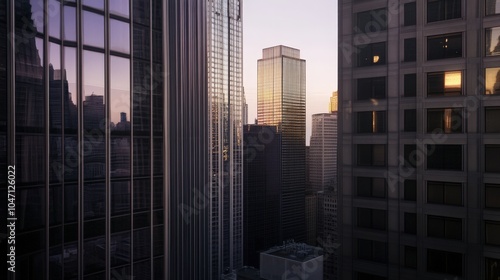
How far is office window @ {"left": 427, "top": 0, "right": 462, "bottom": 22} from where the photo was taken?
2184 centimetres

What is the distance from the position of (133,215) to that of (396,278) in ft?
49.0

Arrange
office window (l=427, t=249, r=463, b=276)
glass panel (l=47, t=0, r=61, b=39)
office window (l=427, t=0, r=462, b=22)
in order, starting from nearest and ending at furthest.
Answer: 1. glass panel (l=47, t=0, r=61, b=39)
2. office window (l=427, t=249, r=463, b=276)
3. office window (l=427, t=0, r=462, b=22)

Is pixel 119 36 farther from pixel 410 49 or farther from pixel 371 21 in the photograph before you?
pixel 410 49

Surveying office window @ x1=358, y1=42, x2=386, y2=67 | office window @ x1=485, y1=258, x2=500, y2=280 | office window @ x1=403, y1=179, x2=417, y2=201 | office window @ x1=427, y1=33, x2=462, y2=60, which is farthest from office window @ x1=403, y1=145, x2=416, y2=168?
office window @ x1=485, y1=258, x2=500, y2=280

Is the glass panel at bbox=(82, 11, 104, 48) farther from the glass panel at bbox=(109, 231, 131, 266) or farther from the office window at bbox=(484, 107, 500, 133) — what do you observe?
the office window at bbox=(484, 107, 500, 133)

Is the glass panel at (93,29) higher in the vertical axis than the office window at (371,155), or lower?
higher

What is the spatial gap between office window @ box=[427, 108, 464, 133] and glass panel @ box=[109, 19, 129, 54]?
644 inches

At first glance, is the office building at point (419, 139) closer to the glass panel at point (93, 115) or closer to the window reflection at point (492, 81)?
the window reflection at point (492, 81)

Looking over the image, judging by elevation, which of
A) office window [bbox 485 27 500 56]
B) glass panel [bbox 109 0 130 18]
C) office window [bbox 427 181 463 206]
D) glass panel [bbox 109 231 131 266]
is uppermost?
glass panel [bbox 109 0 130 18]

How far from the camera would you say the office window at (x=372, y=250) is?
2398 cm

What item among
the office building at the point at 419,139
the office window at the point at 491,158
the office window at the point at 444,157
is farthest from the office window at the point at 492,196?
the office window at the point at 444,157

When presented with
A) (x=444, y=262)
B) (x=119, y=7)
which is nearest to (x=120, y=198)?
(x=119, y=7)

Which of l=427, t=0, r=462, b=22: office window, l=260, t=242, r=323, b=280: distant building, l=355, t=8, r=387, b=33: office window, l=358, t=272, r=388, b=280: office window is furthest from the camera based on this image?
l=260, t=242, r=323, b=280: distant building

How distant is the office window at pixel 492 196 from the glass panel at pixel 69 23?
21.2 m
